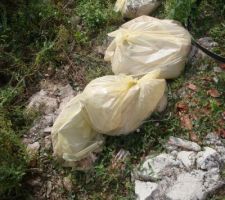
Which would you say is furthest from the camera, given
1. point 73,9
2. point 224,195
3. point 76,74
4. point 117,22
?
point 73,9

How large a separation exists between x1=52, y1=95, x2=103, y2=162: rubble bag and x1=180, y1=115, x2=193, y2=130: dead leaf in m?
0.62

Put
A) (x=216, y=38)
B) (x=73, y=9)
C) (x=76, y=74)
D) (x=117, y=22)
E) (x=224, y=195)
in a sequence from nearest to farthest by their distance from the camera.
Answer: (x=224, y=195), (x=216, y=38), (x=76, y=74), (x=117, y=22), (x=73, y=9)

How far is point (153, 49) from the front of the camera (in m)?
3.59

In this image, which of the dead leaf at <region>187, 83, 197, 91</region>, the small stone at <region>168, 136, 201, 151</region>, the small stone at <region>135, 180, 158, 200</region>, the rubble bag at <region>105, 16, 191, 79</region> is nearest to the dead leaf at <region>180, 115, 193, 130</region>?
the small stone at <region>168, 136, 201, 151</region>

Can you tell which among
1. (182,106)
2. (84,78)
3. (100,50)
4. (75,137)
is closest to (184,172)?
(182,106)

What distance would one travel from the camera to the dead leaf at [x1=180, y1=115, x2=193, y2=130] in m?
3.33

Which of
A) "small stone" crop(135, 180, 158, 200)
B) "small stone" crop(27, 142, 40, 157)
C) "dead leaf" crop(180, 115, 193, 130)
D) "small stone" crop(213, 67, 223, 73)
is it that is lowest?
"small stone" crop(27, 142, 40, 157)

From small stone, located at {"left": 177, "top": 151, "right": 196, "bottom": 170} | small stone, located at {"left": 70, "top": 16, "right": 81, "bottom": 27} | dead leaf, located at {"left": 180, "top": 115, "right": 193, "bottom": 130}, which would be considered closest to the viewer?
small stone, located at {"left": 177, "top": 151, "right": 196, "bottom": 170}

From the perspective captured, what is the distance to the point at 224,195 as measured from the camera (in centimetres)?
300

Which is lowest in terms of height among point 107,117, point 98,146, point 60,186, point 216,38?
point 60,186

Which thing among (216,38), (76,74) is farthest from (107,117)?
(216,38)

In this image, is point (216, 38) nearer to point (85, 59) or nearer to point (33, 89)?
point (85, 59)

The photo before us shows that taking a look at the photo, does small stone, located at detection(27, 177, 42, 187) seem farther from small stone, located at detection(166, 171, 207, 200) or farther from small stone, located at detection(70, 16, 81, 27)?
small stone, located at detection(70, 16, 81, 27)

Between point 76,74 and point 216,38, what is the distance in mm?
1239
